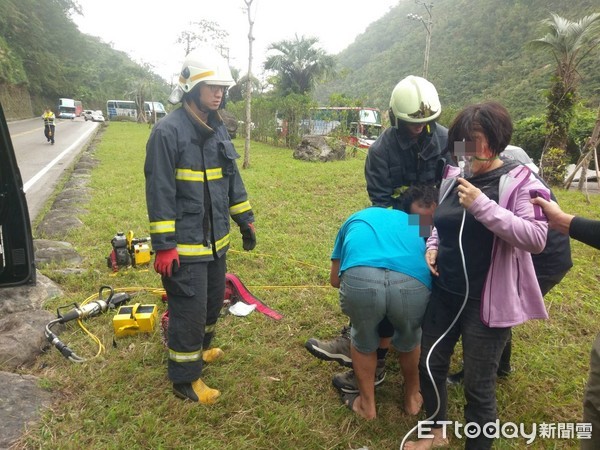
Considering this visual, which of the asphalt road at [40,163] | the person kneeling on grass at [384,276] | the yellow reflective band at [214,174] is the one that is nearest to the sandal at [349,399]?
the person kneeling on grass at [384,276]

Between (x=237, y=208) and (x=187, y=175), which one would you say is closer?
(x=187, y=175)

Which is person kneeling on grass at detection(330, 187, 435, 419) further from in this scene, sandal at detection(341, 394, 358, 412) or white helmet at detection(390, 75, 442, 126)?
white helmet at detection(390, 75, 442, 126)

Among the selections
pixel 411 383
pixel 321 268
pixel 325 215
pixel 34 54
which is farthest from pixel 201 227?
pixel 34 54

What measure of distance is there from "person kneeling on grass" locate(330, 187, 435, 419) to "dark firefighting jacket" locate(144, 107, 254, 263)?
2.65 feet

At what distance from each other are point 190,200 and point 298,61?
84.9 feet

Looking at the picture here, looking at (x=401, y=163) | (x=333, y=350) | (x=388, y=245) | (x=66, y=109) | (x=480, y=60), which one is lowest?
(x=333, y=350)

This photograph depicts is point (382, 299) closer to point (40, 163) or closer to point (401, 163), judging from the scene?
point (401, 163)

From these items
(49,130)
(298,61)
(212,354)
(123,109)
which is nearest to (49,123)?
(49,130)

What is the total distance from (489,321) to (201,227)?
1.60 m

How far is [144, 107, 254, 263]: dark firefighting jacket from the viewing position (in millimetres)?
2203

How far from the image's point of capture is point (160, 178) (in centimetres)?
219

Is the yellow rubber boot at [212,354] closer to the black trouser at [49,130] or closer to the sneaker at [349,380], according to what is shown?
the sneaker at [349,380]

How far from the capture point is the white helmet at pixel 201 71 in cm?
232

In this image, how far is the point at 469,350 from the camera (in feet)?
6.21
